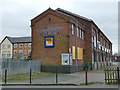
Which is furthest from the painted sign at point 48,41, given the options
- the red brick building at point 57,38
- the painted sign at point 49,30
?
the painted sign at point 49,30

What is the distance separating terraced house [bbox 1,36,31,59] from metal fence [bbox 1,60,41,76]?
4668 cm

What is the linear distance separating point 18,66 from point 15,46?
53.7m

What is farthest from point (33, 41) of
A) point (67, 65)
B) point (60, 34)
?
point (67, 65)

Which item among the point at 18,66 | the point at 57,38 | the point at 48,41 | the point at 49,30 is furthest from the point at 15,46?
the point at 18,66

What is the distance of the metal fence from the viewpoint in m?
19.7

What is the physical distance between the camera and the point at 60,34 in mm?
25094

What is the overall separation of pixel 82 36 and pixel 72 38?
6030 mm

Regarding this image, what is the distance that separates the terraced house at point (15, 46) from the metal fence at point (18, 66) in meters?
46.7

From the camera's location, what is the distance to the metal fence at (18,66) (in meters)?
19.7

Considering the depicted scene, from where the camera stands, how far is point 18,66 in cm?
2139

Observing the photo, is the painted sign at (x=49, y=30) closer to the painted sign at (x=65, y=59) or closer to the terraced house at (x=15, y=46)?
the painted sign at (x=65, y=59)

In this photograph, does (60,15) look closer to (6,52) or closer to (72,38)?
(72,38)

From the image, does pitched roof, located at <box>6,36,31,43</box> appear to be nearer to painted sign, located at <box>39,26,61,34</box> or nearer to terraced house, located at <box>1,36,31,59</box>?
terraced house, located at <box>1,36,31,59</box>

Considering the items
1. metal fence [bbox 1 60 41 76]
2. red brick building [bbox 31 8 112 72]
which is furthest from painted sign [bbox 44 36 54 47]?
metal fence [bbox 1 60 41 76]
